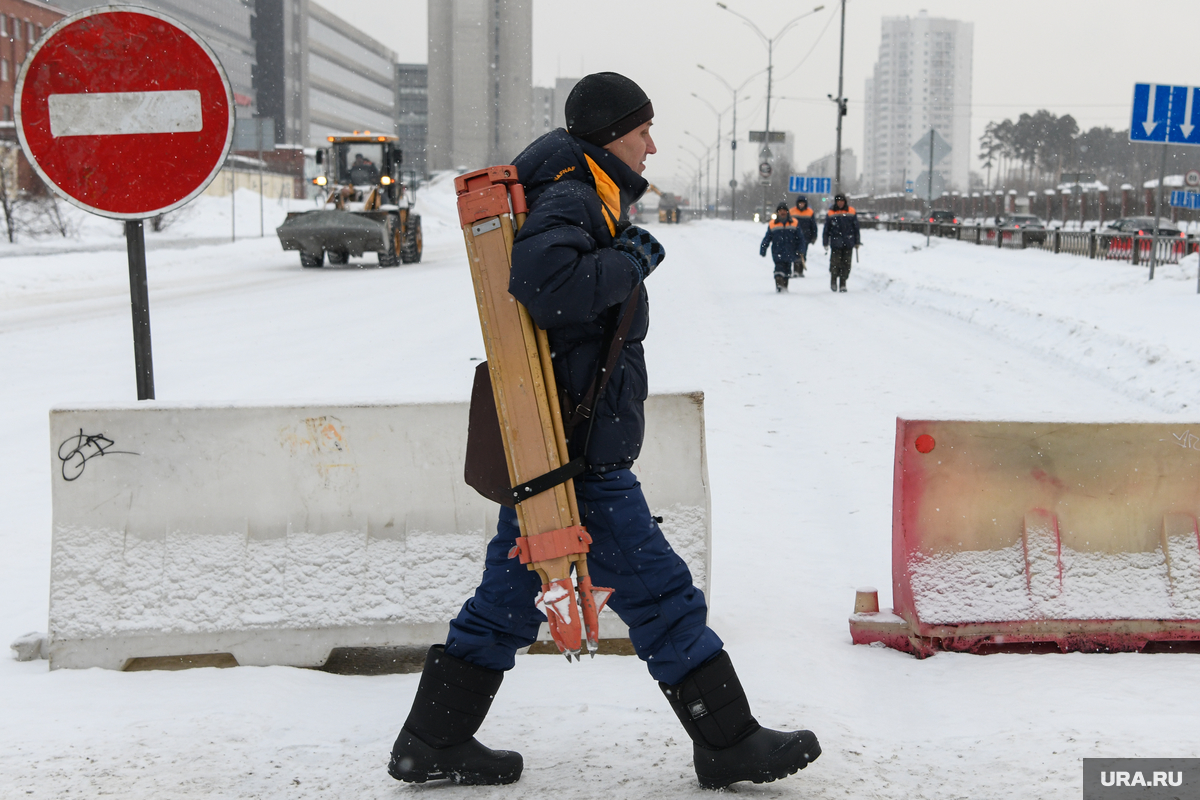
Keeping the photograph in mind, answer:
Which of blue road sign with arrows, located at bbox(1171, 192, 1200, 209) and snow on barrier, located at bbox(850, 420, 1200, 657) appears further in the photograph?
blue road sign with arrows, located at bbox(1171, 192, 1200, 209)

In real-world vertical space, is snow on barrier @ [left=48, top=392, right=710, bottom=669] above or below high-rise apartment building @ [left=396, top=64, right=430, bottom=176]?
below

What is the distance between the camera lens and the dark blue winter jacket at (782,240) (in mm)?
19406

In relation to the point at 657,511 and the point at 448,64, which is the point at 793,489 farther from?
the point at 448,64

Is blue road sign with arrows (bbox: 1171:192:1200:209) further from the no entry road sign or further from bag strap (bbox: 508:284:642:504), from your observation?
bag strap (bbox: 508:284:642:504)

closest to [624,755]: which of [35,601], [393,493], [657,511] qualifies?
[657,511]

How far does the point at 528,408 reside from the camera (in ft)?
8.81

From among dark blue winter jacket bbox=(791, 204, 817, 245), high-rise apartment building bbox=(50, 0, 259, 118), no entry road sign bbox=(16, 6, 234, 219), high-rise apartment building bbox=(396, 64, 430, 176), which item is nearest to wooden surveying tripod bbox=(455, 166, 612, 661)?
no entry road sign bbox=(16, 6, 234, 219)

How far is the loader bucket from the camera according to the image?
958 inches

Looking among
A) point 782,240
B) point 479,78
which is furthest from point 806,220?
point 479,78

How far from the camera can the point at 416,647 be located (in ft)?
13.3

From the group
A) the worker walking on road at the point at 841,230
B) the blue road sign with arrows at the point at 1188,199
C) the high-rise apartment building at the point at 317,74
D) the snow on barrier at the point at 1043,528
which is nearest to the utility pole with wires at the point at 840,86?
the blue road sign with arrows at the point at 1188,199

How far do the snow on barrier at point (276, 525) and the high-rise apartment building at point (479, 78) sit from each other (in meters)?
131

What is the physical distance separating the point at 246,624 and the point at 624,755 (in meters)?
1.43

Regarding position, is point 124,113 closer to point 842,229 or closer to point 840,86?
point 842,229
